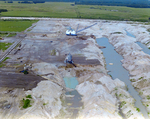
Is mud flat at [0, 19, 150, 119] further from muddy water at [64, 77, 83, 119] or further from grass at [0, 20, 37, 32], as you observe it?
grass at [0, 20, 37, 32]

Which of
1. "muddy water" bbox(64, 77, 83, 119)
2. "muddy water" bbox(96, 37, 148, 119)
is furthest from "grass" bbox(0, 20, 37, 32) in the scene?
"muddy water" bbox(64, 77, 83, 119)

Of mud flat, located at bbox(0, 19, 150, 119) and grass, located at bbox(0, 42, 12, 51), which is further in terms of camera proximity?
grass, located at bbox(0, 42, 12, 51)

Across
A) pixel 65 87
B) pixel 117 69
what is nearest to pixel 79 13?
pixel 117 69

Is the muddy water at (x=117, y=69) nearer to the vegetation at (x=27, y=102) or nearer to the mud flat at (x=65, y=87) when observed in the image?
the mud flat at (x=65, y=87)

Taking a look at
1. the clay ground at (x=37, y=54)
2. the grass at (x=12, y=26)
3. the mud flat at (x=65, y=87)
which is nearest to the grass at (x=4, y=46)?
the clay ground at (x=37, y=54)

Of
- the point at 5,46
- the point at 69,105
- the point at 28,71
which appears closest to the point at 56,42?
the point at 5,46
